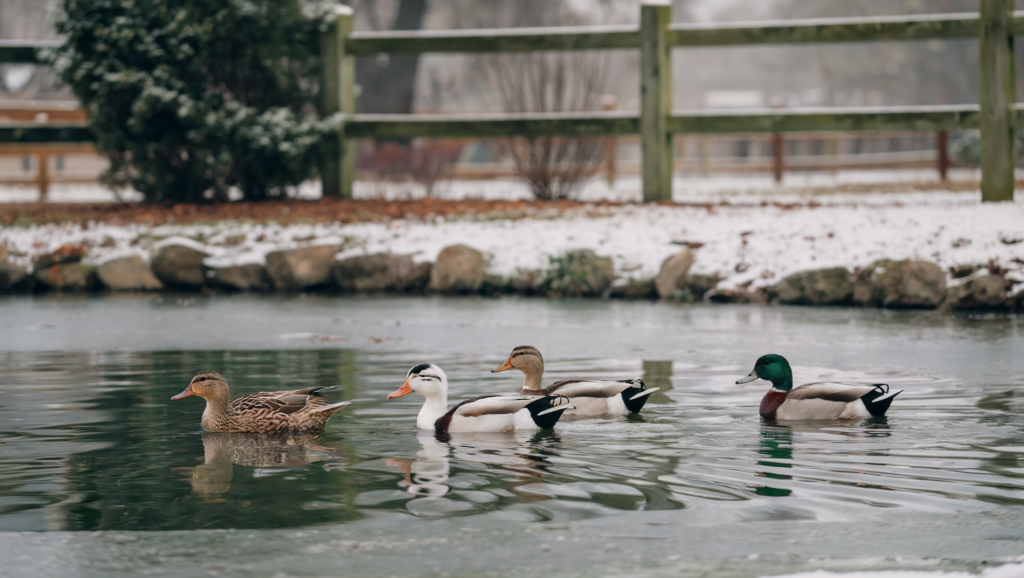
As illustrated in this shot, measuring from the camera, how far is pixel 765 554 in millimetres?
4191

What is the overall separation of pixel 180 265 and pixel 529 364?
23.9 feet

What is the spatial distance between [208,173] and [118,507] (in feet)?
38.5

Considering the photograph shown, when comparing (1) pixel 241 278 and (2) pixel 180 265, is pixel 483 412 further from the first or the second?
(2) pixel 180 265

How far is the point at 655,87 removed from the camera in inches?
598

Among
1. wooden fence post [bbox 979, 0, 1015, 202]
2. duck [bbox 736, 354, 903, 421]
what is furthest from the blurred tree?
duck [bbox 736, 354, 903, 421]

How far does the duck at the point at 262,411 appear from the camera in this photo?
6.32m

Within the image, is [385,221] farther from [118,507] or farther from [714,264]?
[118,507]

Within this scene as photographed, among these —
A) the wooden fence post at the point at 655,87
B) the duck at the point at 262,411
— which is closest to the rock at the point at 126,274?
the wooden fence post at the point at 655,87

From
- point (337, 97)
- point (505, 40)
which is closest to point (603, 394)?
point (505, 40)

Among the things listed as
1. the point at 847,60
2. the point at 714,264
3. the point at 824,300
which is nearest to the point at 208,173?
the point at 714,264

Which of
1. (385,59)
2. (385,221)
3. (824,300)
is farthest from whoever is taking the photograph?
(385,59)

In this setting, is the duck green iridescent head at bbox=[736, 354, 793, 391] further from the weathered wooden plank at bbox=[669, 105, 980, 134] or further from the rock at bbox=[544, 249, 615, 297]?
the weathered wooden plank at bbox=[669, 105, 980, 134]

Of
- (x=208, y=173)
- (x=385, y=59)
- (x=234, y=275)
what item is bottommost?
(x=234, y=275)

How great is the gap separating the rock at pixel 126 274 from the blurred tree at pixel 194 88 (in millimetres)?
2218
